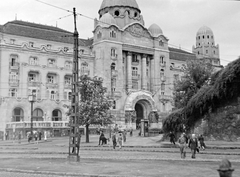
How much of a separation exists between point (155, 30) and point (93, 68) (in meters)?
18.4

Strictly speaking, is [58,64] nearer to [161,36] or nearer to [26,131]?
[26,131]

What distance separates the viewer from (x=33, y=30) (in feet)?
234

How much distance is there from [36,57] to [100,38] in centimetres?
1427

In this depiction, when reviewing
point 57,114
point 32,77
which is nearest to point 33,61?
point 32,77

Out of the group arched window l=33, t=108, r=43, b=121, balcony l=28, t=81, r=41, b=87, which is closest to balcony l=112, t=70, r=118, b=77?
balcony l=28, t=81, r=41, b=87

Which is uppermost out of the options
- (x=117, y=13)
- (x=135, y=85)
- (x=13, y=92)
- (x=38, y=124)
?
(x=117, y=13)

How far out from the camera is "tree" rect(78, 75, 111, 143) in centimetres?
4250

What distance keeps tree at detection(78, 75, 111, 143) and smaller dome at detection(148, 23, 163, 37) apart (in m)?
38.8

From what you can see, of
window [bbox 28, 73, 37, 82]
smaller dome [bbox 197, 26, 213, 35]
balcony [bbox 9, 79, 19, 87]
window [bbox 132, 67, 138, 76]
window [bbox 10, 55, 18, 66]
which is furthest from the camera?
smaller dome [bbox 197, 26, 213, 35]

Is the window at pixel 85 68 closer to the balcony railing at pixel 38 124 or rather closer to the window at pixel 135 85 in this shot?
the window at pixel 135 85

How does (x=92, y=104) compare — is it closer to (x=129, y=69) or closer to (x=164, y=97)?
(x=129, y=69)

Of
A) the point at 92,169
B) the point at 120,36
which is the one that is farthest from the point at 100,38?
the point at 92,169

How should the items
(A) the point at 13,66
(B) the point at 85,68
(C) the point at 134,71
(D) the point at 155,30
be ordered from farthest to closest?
(D) the point at 155,30, (C) the point at 134,71, (B) the point at 85,68, (A) the point at 13,66

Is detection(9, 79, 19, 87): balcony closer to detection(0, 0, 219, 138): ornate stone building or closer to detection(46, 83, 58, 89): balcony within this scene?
detection(0, 0, 219, 138): ornate stone building
